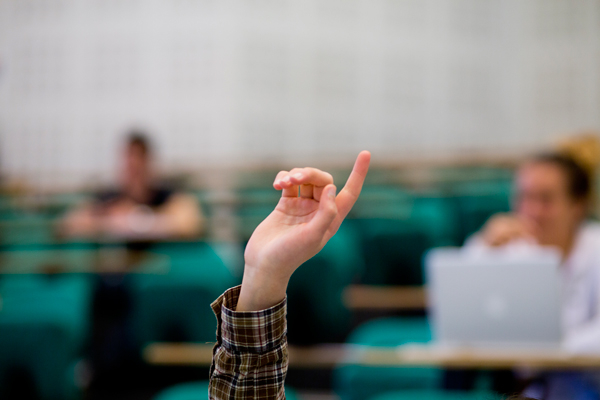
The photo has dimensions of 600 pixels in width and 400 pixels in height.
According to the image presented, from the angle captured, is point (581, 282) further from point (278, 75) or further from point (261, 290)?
point (278, 75)

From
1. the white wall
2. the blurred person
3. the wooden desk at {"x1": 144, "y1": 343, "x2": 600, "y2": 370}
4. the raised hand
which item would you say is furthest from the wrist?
the white wall

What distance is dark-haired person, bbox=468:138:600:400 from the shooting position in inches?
19.1

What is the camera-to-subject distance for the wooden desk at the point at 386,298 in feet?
2.19

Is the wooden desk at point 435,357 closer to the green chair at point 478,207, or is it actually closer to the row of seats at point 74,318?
the row of seats at point 74,318

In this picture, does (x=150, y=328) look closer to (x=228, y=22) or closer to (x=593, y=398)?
(x=593, y=398)

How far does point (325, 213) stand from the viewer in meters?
0.18

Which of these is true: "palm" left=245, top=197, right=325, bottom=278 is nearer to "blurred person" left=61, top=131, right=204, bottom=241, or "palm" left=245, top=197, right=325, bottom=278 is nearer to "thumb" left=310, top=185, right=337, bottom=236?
"thumb" left=310, top=185, right=337, bottom=236

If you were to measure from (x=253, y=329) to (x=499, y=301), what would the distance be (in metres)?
0.28

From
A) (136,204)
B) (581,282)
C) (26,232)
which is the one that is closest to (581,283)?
(581,282)

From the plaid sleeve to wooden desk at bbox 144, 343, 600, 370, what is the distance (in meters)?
0.15

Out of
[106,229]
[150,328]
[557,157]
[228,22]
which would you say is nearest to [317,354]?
[150,328]

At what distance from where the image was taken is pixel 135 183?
89cm

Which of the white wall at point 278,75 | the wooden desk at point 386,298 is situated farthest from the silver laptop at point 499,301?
the white wall at point 278,75

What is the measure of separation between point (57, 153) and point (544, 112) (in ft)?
4.54
